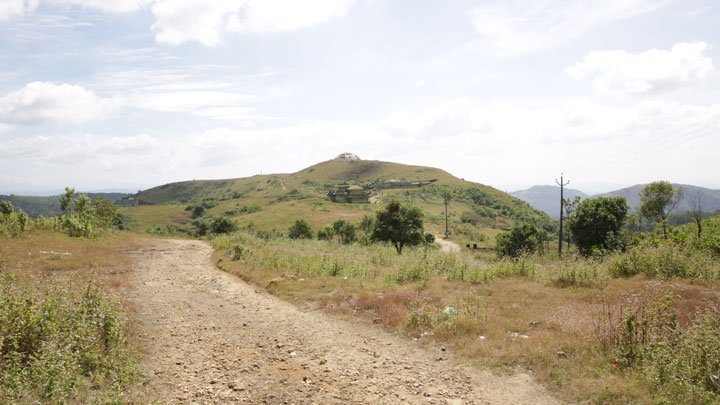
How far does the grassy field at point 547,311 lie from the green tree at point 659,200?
5612 cm

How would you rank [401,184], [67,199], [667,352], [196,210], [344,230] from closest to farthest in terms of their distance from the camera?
[667,352] → [67,199] → [344,230] → [196,210] → [401,184]

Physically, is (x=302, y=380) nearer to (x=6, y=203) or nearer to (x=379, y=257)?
(x=379, y=257)

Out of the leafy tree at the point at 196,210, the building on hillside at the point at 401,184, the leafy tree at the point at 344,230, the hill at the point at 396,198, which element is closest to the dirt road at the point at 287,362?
the leafy tree at the point at 344,230

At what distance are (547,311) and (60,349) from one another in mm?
11671

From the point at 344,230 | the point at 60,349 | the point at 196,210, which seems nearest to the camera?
the point at 60,349

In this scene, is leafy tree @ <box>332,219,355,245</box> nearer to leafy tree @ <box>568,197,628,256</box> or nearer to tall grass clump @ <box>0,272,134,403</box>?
leafy tree @ <box>568,197,628,256</box>

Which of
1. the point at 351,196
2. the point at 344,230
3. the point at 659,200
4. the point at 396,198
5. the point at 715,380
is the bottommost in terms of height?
the point at 344,230

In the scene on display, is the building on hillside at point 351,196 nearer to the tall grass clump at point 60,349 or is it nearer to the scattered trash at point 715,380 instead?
the tall grass clump at point 60,349

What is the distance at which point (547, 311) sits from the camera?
11414mm

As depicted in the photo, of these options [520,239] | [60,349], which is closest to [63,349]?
[60,349]

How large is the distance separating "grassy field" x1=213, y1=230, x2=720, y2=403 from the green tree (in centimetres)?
5612

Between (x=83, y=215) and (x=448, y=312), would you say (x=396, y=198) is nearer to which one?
(x=83, y=215)

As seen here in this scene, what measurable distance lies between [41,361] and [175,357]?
2620mm

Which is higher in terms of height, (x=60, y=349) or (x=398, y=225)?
(x=398, y=225)
